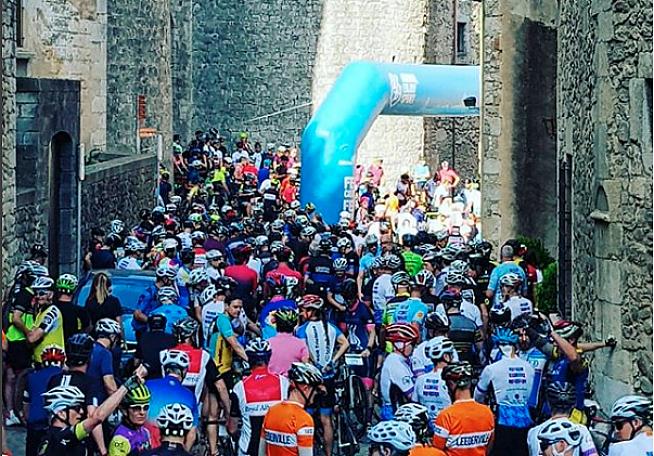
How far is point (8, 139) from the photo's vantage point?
1712cm

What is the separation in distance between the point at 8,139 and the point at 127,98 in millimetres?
11724

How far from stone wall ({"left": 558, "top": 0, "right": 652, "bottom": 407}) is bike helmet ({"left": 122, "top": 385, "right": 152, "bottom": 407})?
4.72 metres

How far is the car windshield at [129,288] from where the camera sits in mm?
14586

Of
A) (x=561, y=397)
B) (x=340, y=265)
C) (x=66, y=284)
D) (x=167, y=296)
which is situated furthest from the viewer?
(x=340, y=265)

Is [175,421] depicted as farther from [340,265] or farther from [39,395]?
[340,265]

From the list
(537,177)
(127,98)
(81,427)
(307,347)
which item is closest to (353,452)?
(307,347)

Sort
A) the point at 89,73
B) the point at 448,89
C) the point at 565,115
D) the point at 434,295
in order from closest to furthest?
the point at 434,295 → the point at 565,115 → the point at 89,73 → the point at 448,89

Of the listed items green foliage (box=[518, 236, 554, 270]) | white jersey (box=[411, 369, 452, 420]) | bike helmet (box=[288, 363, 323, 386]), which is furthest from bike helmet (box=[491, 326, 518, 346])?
green foliage (box=[518, 236, 554, 270])

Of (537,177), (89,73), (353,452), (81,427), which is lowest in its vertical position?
(353,452)

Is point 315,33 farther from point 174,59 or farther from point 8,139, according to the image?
point 8,139

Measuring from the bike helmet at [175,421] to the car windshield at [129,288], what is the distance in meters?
6.33

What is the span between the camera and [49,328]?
38.9 ft

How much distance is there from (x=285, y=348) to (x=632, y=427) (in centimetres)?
375

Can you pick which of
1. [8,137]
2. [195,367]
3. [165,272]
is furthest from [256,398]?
[8,137]
